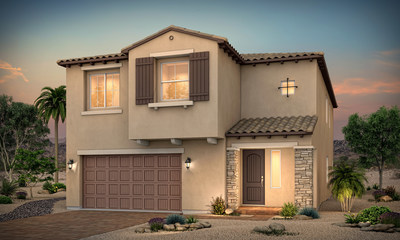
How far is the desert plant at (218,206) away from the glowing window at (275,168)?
265 cm

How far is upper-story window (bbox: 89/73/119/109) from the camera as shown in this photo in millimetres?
18312

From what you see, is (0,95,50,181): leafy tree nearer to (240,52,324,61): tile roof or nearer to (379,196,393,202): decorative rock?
(240,52,324,61): tile roof

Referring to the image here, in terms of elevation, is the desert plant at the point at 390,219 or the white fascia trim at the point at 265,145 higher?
the white fascia trim at the point at 265,145

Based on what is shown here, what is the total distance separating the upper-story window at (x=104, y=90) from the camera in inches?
721

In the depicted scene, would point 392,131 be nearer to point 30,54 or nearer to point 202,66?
point 202,66

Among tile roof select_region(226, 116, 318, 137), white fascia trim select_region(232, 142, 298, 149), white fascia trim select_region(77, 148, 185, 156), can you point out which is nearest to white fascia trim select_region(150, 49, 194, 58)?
tile roof select_region(226, 116, 318, 137)

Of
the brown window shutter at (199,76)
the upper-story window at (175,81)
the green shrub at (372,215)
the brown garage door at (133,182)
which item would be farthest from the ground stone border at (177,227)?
the upper-story window at (175,81)

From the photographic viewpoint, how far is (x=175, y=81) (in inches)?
650

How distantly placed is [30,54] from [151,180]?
1837 centimetres

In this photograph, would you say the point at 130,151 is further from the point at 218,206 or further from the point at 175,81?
the point at 218,206

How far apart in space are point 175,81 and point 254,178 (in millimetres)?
5080

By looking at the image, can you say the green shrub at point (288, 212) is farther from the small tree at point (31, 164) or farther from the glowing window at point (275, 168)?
the small tree at point (31, 164)

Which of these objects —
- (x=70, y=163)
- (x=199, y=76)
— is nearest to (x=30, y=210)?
(x=70, y=163)

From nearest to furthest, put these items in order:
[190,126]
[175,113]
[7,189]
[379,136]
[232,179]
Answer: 1. [190,126]
2. [175,113]
3. [232,179]
4. [7,189]
5. [379,136]
